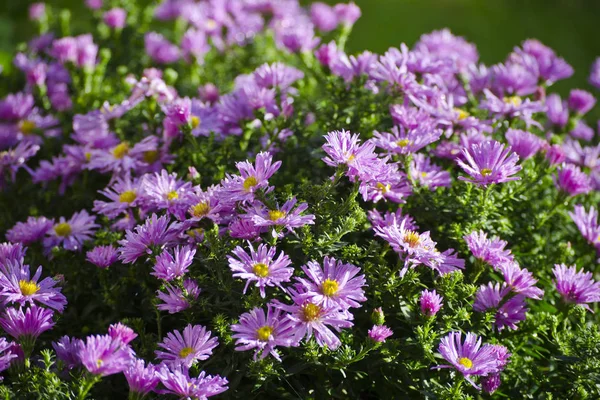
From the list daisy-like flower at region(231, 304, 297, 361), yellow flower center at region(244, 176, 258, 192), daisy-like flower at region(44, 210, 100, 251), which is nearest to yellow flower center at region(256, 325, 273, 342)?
daisy-like flower at region(231, 304, 297, 361)

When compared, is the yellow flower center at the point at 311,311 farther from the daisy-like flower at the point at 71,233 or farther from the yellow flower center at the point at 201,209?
the daisy-like flower at the point at 71,233

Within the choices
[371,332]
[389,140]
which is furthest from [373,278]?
[389,140]

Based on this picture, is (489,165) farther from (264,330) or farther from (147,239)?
(147,239)

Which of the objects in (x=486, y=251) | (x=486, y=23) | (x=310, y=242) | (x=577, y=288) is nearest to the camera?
(x=310, y=242)

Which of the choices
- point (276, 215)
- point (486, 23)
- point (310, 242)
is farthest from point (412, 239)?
point (486, 23)

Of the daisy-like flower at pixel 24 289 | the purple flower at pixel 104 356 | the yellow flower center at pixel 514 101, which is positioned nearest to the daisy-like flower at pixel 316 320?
the purple flower at pixel 104 356

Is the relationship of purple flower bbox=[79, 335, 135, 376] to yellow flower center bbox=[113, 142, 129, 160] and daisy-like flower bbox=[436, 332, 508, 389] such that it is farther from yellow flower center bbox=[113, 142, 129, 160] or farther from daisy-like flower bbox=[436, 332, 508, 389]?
yellow flower center bbox=[113, 142, 129, 160]

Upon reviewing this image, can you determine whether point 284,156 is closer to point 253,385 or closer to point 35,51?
point 253,385
